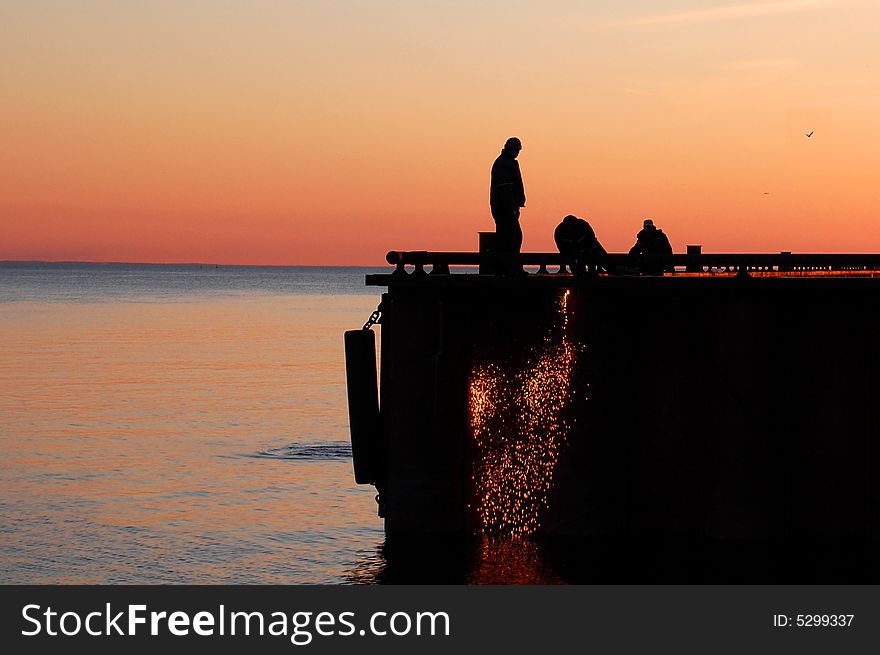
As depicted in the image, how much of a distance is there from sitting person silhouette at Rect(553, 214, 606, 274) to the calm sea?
522cm

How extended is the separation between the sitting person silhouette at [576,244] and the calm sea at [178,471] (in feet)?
17.1

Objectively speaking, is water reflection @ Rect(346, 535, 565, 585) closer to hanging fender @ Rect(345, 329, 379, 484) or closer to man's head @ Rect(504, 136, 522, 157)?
hanging fender @ Rect(345, 329, 379, 484)

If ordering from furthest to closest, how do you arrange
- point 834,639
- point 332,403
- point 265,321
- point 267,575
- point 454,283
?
1. point 265,321
2. point 332,403
3. point 267,575
4. point 454,283
5. point 834,639

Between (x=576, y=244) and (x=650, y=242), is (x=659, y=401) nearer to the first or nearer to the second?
(x=576, y=244)

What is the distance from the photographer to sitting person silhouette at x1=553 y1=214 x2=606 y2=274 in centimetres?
1956

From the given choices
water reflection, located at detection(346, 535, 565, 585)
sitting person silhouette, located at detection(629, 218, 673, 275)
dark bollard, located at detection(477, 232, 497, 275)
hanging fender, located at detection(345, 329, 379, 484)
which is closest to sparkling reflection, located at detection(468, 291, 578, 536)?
water reflection, located at detection(346, 535, 565, 585)

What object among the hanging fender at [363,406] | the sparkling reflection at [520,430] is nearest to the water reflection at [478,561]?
the sparkling reflection at [520,430]

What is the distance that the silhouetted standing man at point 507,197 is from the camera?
826 inches

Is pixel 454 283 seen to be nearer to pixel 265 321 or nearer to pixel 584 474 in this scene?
pixel 584 474

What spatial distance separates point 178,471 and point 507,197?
1393cm

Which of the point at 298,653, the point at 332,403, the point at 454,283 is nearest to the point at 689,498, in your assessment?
the point at 454,283

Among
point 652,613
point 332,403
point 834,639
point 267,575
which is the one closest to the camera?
point 834,639

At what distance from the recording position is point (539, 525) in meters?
19.1

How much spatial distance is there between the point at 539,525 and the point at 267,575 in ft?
14.6
